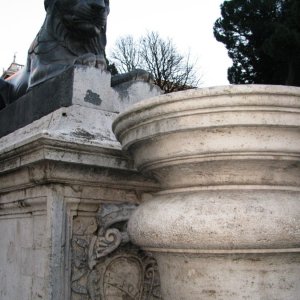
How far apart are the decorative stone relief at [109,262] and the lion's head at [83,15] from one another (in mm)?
1404

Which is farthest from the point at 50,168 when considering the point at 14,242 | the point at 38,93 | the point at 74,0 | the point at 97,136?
the point at 74,0

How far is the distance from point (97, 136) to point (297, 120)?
115cm

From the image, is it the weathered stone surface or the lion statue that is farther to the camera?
the lion statue

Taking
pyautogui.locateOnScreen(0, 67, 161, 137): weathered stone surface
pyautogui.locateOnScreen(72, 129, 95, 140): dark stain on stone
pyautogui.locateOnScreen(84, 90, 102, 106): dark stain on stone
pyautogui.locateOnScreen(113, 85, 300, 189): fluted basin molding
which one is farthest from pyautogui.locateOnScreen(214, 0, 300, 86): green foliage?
pyautogui.locateOnScreen(113, 85, 300, 189): fluted basin molding

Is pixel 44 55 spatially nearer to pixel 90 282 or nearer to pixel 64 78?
pixel 64 78

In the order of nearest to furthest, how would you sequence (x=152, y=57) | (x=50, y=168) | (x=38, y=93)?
(x=50, y=168) < (x=38, y=93) < (x=152, y=57)

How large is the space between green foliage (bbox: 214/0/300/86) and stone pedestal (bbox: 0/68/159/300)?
46.4 feet

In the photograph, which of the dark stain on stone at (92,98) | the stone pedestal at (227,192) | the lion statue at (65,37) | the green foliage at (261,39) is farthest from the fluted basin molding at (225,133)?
the green foliage at (261,39)

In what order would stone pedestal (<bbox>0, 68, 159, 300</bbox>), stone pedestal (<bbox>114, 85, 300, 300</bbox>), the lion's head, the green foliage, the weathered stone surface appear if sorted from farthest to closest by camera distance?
the green foliage
the lion's head
the weathered stone surface
stone pedestal (<bbox>0, 68, 159, 300</bbox>)
stone pedestal (<bbox>114, 85, 300, 300</bbox>)

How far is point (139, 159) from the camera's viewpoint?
1.69 m

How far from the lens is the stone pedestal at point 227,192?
1.35m

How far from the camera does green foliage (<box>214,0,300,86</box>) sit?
50.4ft

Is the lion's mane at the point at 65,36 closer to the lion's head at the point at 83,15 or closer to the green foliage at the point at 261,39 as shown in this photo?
the lion's head at the point at 83,15

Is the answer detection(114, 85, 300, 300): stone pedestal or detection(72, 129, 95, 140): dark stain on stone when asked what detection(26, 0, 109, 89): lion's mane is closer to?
detection(72, 129, 95, 140): dark stain on stone
